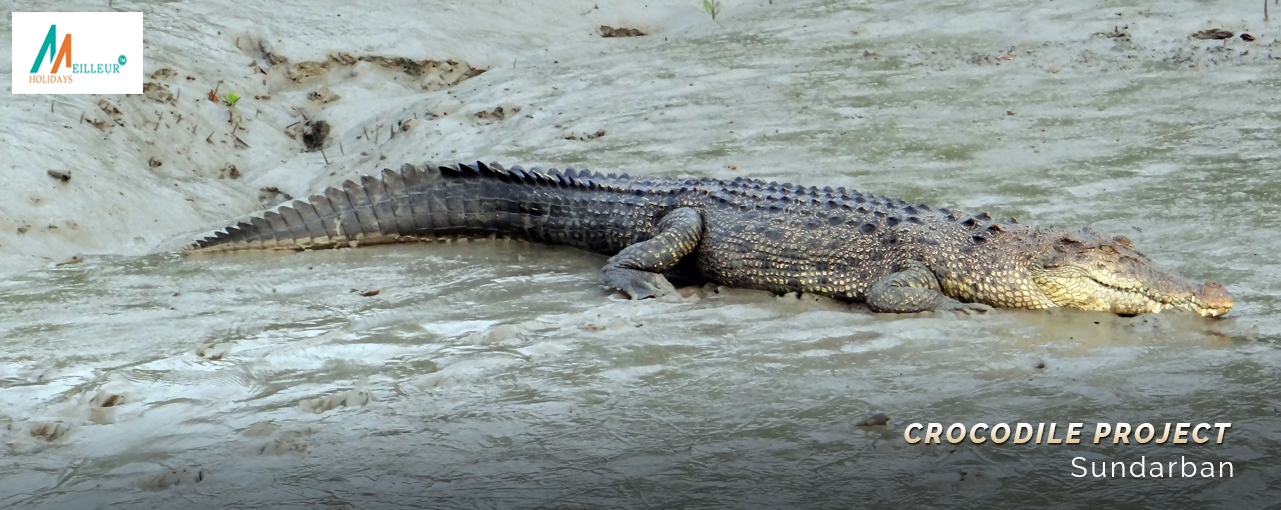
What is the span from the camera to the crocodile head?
428cm

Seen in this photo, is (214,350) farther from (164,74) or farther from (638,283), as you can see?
→ (164,74)

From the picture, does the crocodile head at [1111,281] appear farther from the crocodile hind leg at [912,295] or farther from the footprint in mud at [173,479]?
the footprint in mud at [173,479]

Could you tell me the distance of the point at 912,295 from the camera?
455 cm

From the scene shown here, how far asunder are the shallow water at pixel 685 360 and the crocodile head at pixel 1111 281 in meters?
0.12

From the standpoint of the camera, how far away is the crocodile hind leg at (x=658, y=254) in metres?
5.19

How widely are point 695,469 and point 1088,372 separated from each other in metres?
1.58

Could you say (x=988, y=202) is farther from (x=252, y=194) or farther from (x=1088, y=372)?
(x=252, y=194)

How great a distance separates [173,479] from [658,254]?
2.78 metres

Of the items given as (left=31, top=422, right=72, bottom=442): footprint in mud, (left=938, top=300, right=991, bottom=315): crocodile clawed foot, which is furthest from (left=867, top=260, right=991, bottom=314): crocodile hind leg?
(left=31, top=422, right=72, bottom=442): footprint in mud

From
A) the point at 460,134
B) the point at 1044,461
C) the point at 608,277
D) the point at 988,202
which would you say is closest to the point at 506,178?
the point at 608,277

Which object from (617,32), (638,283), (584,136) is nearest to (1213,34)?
(584,136)

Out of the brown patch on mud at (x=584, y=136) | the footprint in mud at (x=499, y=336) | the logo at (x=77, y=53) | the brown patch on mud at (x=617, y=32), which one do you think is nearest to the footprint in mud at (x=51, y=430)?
the footprint in mud at (x=499, y=336)

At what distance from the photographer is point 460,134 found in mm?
8312

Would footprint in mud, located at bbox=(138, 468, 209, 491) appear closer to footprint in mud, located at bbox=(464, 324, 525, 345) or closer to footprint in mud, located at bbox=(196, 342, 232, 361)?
footprint in mud, located at bbox=(196, 342, 232, 361)
